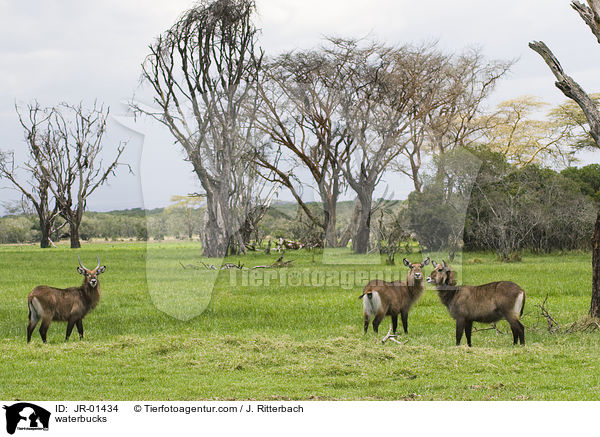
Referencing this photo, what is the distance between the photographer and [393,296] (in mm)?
8383

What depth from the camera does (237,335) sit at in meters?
9.10

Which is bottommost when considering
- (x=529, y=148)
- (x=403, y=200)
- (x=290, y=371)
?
(x=290, y=371)

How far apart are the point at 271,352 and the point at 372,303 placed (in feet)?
4.73

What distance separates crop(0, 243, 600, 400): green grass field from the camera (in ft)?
19.9

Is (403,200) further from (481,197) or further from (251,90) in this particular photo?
(251,90)

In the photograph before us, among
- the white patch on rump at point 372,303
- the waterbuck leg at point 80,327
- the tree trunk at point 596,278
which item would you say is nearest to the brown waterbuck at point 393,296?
the white patch on rump at point 372,303

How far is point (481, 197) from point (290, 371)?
20242 millimetres

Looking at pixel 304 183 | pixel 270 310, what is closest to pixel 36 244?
pixel 304 183

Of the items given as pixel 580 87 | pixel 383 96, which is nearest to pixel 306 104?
pixel 383 96

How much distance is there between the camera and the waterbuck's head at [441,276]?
7.81 metres

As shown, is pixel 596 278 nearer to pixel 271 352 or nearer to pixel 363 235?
pixel 271 352

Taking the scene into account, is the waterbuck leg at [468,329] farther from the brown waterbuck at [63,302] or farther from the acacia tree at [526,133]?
the acacia tree at [526,133]
